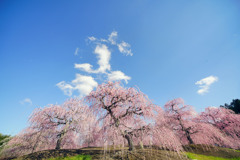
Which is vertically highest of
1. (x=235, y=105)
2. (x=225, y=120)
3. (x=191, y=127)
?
(x=235, y=105)

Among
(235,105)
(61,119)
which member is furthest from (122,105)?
(235,105)

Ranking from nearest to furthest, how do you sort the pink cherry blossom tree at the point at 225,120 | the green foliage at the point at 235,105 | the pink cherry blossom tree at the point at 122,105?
the pink cherry blossom tree at the point at 122,105
the pink cherry blossom tree at the point at 225,120
the green foliage at the point at 235,105

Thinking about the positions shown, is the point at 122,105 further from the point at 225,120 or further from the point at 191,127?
the point at 225,120

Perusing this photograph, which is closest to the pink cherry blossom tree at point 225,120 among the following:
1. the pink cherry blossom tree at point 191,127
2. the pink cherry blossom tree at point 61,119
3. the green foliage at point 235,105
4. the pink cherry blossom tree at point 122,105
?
the pink cherry blossom tree at point 191,127

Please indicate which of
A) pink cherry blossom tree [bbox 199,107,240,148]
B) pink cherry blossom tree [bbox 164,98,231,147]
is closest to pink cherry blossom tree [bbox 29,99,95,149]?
pink cherry blossom tree [bbox 164,98,231,147]

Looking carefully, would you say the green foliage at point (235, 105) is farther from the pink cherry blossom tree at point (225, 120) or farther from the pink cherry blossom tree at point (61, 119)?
the pink cherry blossom tree at point (61, 119)

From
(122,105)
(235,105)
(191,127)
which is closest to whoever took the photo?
(122,105)

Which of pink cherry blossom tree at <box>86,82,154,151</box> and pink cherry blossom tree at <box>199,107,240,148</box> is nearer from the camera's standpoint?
pink cherry blossom tree at <box>86,82,154,151</box>

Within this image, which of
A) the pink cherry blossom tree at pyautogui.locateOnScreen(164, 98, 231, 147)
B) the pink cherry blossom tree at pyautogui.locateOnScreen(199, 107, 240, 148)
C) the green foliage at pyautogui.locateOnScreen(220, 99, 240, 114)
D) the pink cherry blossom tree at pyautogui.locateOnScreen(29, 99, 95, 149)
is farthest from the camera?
the green foliage at pyautogui.locateOnScreen(220, 99, 240, 114)

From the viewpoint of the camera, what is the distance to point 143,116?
6246 millimetres

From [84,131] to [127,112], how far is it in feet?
23.1

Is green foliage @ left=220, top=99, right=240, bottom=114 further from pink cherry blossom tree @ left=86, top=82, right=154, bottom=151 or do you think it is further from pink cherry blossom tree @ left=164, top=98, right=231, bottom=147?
pink cherry blossom tree @ left=86, top=82, right=154, bottom=151

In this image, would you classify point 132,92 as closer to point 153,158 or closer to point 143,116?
point 143,116

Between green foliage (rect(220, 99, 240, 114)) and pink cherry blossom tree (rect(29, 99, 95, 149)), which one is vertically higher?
green foliage (rect(220, 99, 240, 114))
